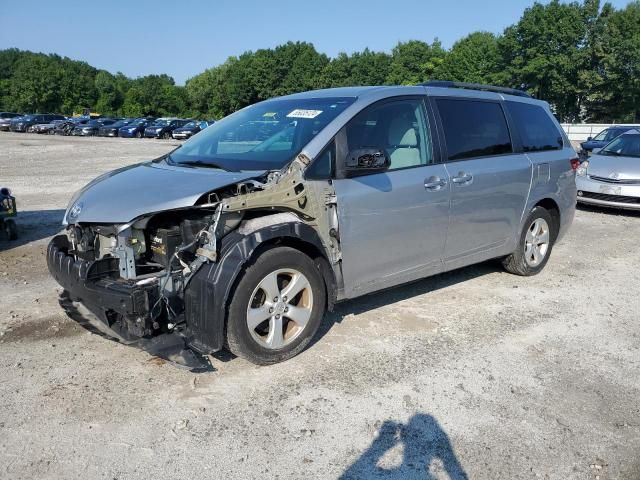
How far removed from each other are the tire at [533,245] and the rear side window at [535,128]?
693 mm

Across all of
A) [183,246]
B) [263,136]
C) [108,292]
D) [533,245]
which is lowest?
[533,245]

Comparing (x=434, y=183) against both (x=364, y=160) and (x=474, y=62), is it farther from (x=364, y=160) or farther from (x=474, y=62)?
(x=474, y=62)

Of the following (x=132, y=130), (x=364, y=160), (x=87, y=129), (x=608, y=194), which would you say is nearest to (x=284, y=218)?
(x=364, y=160)

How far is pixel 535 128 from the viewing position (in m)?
6.07

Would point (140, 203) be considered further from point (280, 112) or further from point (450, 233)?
point (450, 233)

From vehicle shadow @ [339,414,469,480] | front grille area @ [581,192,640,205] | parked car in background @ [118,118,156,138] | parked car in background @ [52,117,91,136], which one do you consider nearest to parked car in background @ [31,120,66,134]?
parked car in background @ [52,117,91,136]

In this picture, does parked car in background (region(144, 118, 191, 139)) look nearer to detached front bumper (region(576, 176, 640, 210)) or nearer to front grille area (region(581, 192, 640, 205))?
detached front bumper (region(576, 176, 640, 210))

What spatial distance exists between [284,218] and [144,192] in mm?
950

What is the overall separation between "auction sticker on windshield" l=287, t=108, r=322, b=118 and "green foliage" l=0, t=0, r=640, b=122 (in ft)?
204

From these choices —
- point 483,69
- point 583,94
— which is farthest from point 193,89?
point 583,94

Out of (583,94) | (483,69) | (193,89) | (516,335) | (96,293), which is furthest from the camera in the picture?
(193,89)

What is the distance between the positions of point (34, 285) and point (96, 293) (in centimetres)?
253

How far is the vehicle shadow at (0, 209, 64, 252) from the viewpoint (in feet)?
24.6

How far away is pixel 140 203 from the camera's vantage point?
3646mm
